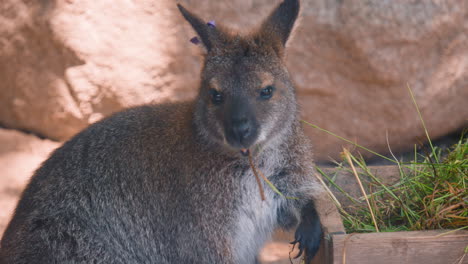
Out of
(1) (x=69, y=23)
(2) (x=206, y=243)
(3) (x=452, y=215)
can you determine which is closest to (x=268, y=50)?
(2) (x=206, y=243)

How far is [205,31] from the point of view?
3.57m

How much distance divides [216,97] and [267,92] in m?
0.33

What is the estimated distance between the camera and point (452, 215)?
3.35 metres

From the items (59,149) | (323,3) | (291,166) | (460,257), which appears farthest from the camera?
(323,3)

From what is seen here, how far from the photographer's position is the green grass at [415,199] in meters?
3.43

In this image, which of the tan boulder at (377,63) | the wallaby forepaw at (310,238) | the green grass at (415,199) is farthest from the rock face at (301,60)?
the wallaby forepaw at (310,238)

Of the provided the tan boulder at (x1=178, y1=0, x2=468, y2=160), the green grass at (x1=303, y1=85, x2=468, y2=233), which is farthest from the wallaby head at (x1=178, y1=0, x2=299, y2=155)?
the tan boulder at (x1=178, y1=0, x2=468, y2=160)

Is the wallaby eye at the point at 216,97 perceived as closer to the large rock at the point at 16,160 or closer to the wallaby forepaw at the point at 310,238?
the wallaby forepaw at the point at 310,238

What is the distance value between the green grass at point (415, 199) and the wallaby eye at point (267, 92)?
1.99ft

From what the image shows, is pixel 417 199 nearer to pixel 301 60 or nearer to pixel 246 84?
pixel 246 84

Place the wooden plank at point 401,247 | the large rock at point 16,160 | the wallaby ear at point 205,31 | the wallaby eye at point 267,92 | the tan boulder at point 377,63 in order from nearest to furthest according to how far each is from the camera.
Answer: the wooden plank at point 401,247
the wallaby eye at point 267,92
the wallaby ear at point 205,31
the tan boulder at point 377,63
the large rock at point 16,160

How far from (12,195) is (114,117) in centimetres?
256

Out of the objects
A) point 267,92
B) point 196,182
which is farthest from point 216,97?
point 196,182

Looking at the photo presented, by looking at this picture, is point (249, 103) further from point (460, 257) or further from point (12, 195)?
point (12, 195)
